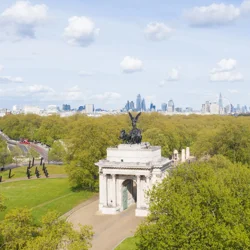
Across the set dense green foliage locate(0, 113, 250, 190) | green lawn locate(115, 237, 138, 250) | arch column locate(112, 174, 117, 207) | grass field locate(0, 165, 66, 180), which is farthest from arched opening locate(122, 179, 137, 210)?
grass field locate(0, 165, 66, 180)

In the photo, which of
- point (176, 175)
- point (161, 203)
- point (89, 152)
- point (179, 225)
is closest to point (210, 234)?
point (179, 225)

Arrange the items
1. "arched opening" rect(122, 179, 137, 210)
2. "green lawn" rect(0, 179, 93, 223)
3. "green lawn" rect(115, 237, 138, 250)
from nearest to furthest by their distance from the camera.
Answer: "green lawn" rect(115, 237, 138, 250)
"green lawn" rect(0, 179, 93, 223)
"arched opening" rect(122, 179, 137, 210)

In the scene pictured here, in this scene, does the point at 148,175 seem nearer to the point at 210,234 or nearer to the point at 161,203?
the point at 161,203

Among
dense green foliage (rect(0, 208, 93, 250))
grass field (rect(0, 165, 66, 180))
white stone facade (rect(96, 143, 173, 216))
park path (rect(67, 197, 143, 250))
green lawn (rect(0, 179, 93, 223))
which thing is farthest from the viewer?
grass field (rect(0, 165, 66, 180))

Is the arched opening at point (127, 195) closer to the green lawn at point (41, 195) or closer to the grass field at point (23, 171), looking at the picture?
the green lawn at point (41, 195)

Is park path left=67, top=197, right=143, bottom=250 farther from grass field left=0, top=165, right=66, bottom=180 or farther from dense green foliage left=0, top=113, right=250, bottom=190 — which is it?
grass field left=0, top=165, right=66, bottom=180

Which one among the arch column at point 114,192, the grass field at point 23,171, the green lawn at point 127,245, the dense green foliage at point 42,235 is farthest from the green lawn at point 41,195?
the dense green foliage at point 42,235
